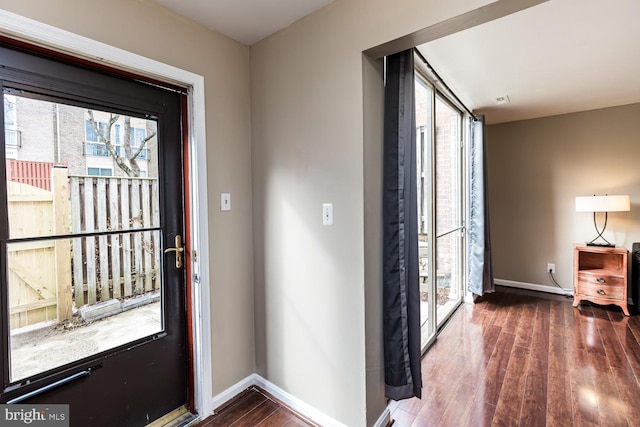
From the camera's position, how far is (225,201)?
1.95 meters

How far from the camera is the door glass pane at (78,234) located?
1305 mm

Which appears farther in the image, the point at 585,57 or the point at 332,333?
the point at 585,57

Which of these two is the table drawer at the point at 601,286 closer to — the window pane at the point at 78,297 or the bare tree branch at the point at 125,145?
the window pane at the point at 78,297

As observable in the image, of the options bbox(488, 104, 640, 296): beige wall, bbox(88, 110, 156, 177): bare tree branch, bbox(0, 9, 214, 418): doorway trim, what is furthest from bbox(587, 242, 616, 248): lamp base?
bbox(88, 110, 156, 177): bare tree branch

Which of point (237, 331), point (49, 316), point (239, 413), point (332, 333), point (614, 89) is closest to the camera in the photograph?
point (49, 316)

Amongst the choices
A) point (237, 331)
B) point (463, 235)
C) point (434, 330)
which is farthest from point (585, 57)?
point (237, 331)

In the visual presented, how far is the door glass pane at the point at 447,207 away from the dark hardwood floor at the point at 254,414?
178 centimetres

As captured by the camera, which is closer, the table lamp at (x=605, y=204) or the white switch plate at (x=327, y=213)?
the white switch plate at (x=327, y=213)

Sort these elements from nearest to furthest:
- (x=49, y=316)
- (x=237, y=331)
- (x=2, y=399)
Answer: (x=2, y=399)
(x=49, y=316)
(x=237, y=331)

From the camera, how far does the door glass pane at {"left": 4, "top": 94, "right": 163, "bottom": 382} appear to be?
130 cm

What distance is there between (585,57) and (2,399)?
13.3ft

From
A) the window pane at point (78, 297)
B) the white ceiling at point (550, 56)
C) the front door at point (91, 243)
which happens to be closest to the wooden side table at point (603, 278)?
the white ceiling at point (550, 56)

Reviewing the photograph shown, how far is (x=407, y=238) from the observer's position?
5.73 feet

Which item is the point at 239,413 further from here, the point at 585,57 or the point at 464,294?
A: the point at 585,57
